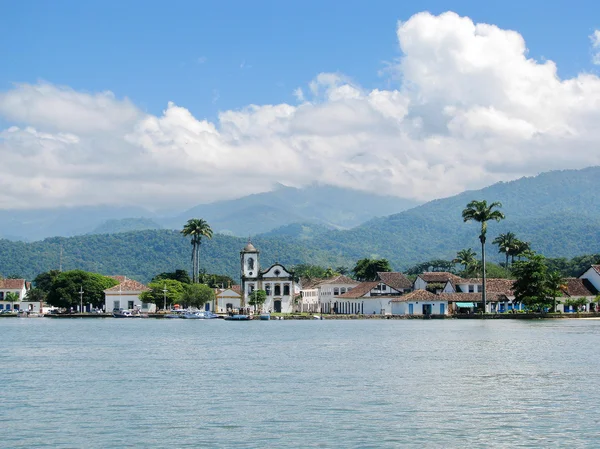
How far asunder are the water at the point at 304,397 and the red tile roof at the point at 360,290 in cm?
6918

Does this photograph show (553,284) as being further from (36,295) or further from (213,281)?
(36,295)

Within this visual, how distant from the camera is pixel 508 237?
139 m

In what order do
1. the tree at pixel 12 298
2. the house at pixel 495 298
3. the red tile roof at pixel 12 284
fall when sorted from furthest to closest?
the red tile roof at pixel 12 284
the tree at pixel 12 298
the house at pixel 495 298

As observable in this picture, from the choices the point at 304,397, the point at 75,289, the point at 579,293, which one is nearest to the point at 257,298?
the point at 75,289

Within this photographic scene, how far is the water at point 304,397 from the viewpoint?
24.0m

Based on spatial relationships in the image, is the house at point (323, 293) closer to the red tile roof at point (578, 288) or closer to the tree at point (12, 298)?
the red tile roof at point (578, 288)

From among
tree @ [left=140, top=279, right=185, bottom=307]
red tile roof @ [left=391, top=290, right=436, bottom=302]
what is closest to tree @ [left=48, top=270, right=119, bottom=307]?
tree @ [left=140, top=279, right=185, bottom=307]

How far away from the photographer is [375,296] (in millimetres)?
121688

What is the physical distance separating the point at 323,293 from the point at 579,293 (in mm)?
44306

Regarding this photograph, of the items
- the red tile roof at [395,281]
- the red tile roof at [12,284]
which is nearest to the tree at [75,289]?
the red tile roof at [12,284]

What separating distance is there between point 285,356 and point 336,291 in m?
88.3

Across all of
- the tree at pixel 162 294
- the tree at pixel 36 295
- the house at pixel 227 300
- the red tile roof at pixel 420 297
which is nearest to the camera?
the red tile roof at pixel 420 297

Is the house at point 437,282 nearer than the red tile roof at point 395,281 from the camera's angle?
Yes

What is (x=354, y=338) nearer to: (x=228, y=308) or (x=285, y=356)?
(x=285, y=356)
